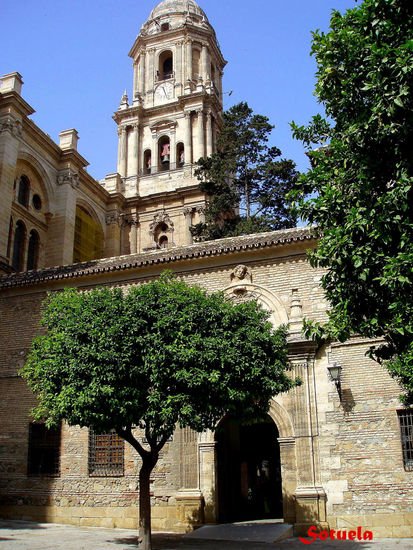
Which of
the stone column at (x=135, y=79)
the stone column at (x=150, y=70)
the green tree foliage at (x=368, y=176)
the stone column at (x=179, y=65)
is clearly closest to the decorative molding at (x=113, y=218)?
the stone column at (x=135, y=79)

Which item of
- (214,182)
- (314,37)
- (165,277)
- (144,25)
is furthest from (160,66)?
(314,37)

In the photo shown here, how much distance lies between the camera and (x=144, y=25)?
46781mm

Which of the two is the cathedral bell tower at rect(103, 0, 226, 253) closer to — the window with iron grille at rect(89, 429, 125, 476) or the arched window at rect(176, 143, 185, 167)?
the arched window at rect(176, 143, 185, 167)

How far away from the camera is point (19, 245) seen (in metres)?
31.1

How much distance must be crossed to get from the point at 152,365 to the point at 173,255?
7.34 m

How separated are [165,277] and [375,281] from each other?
6.40 meters

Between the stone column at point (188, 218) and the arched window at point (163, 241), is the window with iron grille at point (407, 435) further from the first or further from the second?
the arched window at point (163, 241)

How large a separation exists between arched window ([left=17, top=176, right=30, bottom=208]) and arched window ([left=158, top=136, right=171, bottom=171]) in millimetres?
11947

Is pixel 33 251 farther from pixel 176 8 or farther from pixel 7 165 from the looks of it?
pixel 176 8

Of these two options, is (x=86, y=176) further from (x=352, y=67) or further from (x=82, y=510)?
(x=352, y=67)

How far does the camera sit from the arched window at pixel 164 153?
42062mm

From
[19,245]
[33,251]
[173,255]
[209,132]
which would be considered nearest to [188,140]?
[209,132]

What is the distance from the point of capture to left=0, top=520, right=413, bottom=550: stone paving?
13.5 metres

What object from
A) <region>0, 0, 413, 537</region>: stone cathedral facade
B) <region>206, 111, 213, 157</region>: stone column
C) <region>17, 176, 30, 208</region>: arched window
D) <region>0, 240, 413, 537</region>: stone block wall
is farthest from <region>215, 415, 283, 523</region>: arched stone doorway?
<region>206, 111, 213, 157</region>: stone column
